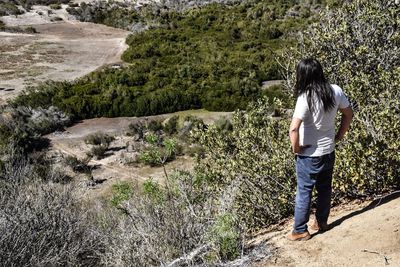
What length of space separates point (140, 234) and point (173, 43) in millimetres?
28410

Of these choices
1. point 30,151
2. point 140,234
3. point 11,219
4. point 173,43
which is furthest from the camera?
point 173,43

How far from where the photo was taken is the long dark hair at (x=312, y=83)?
193 inches

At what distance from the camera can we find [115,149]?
19.6 meters

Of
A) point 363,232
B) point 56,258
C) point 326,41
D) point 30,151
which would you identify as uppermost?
point 326,41

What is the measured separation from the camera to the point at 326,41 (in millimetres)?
8586

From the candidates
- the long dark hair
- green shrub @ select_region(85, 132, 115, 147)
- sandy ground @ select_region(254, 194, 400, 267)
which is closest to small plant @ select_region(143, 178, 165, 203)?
sandy ground @ select_region(254, 194, 400, 267)

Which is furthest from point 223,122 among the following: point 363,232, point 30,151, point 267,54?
point 363,232

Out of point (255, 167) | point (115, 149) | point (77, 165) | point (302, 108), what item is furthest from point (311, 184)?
point (115, 149)

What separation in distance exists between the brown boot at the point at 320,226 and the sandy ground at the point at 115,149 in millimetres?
9434

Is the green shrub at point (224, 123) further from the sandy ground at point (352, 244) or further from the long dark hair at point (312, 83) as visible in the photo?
the long dark hair at point (312, 83)

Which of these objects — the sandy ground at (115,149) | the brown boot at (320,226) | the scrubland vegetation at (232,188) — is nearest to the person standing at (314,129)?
the brown boot at (320,226)

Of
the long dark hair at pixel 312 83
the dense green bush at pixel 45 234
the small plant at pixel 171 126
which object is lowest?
the small plant at pixel 171 126

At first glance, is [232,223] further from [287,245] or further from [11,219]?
[11,219]

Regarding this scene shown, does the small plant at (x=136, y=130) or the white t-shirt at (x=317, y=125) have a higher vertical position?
the white t-shirt at (x=317, y=125)
